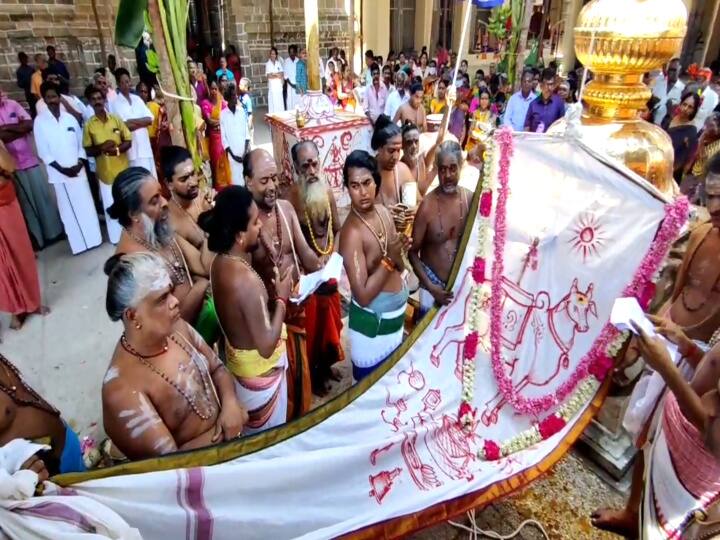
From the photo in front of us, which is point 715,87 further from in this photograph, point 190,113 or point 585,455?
point 190,113

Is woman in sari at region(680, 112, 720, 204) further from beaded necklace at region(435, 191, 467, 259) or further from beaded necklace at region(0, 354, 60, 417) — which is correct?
beaded necklace at region(0, 354, 60, 417)

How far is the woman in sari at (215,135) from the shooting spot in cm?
714

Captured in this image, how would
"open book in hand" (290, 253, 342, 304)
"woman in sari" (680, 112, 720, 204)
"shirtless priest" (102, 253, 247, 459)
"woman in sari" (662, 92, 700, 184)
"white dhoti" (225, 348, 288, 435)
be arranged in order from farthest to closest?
"woman in sari" (662, 92, 700, 184) → "woman in sari" (680, 112, 720, 204) → "open book in hand" (290, 253, 342, 304) → "white dhoti" (225, 348, 288, 435) → "shirtless priest" (102, 253, 247, 459)

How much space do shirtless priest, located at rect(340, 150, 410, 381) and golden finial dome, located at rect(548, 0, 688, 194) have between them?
122 cm

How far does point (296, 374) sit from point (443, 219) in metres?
1.39

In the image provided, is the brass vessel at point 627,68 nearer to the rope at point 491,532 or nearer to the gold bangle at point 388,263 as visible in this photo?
the gold bangle at point 388,263

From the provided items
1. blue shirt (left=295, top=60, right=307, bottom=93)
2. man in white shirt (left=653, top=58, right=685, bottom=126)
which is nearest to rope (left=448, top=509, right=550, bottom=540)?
man in white shirt (left=653, top=58, right=685, bottom=126)

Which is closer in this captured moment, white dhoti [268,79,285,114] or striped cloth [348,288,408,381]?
striped cloth [348,288,408,381]

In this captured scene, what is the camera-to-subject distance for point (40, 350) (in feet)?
13.6

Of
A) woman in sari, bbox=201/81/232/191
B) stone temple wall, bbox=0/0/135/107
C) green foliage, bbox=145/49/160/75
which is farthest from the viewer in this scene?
stone temple wall, bbox=0/0/135/107

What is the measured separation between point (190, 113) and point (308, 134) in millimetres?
2702

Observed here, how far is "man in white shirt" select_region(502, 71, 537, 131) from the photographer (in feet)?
25.6

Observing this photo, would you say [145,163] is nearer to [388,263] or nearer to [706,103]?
[388,263]

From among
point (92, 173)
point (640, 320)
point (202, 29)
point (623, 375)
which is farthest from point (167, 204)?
point (202, 29)
